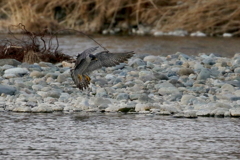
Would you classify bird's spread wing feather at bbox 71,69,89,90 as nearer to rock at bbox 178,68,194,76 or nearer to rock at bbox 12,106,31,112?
rock at bbox 12,106,31,112

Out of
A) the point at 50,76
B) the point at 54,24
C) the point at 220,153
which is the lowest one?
the point at 220,153

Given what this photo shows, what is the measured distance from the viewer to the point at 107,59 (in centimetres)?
692

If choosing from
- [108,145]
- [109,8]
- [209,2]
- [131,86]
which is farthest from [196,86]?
[109,8]

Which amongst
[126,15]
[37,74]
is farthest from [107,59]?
[126,15]

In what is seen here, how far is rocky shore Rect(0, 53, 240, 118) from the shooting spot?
653cm

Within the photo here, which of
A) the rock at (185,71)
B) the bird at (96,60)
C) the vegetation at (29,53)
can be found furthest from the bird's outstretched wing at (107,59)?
the vegetation at (29,53)

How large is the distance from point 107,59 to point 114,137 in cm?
169

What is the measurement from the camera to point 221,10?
17.9m

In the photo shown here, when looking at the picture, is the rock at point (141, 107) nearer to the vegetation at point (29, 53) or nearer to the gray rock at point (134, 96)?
the gray rock at point (134, 96)

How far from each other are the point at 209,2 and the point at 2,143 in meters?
13.4

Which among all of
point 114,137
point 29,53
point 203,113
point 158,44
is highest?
point 158,44

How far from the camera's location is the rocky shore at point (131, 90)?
6.53m

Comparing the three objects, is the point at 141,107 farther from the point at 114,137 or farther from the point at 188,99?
the point at 114,137

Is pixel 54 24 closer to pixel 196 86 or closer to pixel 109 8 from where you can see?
pixel 109 8
